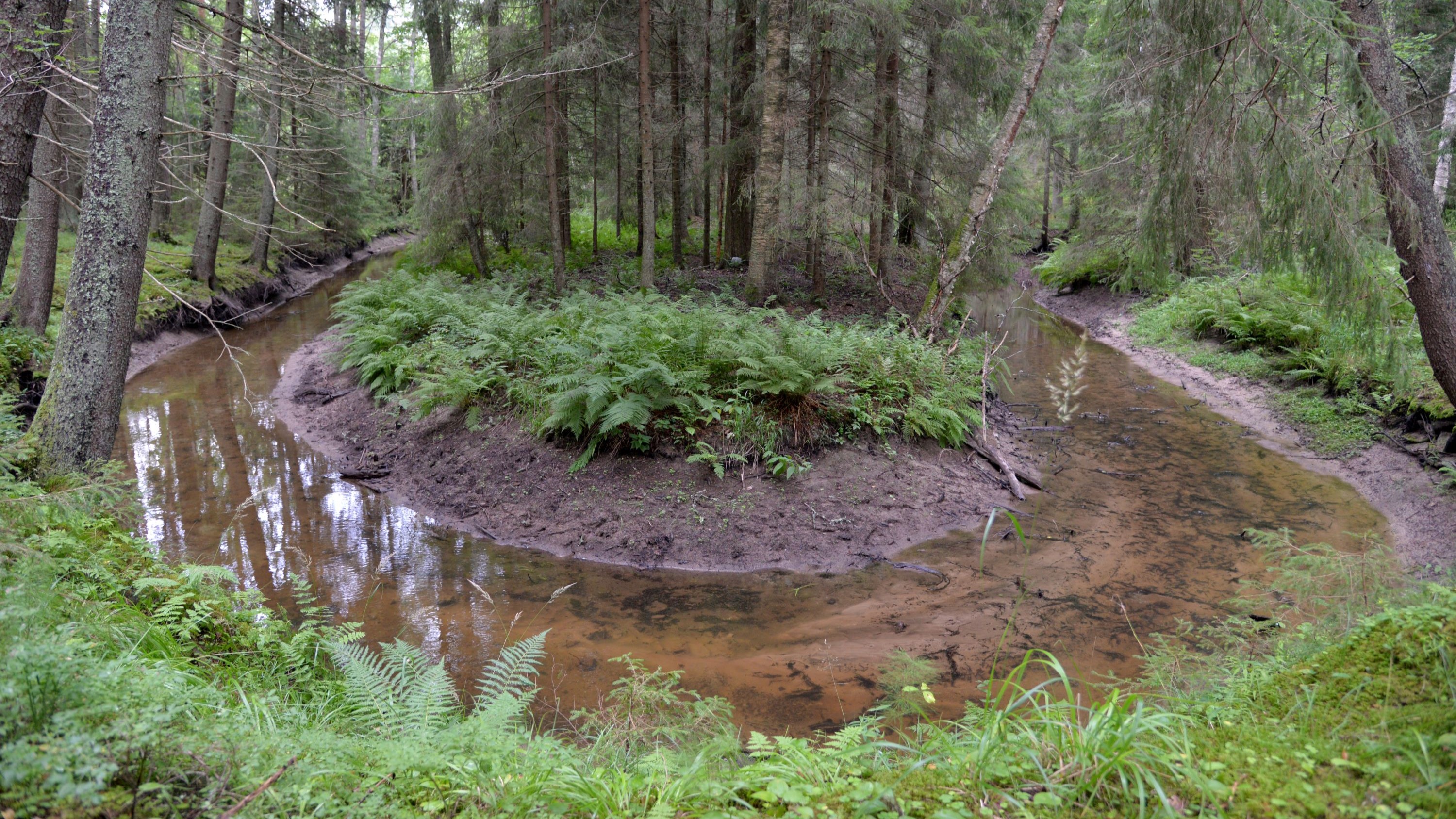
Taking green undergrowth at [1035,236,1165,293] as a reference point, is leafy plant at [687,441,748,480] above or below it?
below

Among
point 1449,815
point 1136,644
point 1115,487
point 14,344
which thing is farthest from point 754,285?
point 1449,815

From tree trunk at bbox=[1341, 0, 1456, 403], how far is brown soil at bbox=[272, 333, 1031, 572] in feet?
13.8

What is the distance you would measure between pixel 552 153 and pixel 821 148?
16.2ft

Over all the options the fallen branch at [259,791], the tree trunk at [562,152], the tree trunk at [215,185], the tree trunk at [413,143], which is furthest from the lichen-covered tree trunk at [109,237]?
the tree trunk at [413,143]

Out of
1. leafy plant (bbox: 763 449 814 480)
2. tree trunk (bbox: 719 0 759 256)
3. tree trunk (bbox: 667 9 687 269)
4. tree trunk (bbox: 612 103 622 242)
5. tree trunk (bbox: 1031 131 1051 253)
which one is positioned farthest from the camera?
tree trunk (bbox: 1031 131 1051 253)

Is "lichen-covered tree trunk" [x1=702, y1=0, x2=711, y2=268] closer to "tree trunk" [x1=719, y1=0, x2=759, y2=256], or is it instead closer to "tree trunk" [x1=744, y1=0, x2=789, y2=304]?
"tree trunk" [x1=719, y1=0, x2=759, y2=256]

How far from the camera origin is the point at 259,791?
1.91 metres

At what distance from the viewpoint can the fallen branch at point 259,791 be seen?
1853 mm

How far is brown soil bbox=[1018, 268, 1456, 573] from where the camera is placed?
7.25 m

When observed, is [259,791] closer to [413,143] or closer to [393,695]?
[393,695]

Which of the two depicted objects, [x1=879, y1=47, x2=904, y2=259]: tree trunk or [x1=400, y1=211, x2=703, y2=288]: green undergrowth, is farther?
[x1=400, y1=211, x2=703, y2=288]: green undergrowth

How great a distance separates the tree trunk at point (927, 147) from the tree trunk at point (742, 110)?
3.23 m

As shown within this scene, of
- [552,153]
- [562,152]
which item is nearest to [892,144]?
[552,153]

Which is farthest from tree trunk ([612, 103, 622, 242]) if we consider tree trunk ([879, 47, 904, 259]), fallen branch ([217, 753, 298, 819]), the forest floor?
fallen branch ([217, 753, 298, 819])
